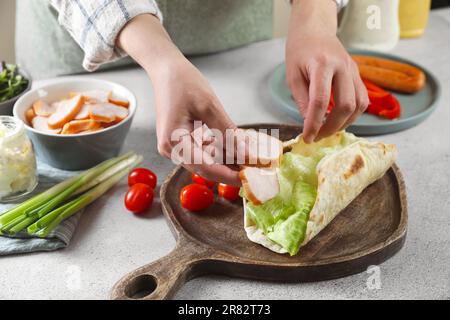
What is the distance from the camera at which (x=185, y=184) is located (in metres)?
1.92

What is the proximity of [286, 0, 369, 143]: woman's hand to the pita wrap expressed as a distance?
0.29 feet

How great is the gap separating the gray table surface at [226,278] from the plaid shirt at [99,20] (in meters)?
0.43

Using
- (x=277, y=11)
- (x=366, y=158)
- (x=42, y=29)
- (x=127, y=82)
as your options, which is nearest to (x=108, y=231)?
(x=366, y=158)

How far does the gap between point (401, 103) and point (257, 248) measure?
42.8 inches

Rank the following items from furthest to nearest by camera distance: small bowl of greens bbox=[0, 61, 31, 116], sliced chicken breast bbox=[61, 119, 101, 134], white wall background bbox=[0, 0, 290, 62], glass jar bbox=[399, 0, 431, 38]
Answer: white wall background bbox=[0, 0, 290, 62] → glass jar bbox=[399, 0, 431, 38] → small bowl of greens bbox=[0, 61, 31, 116] → sliced chicken breast bbox=[61, 119, 101, 134]

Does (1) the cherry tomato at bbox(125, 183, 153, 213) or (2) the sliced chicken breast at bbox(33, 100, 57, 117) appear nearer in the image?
(1) the cherry tomato at bbox(125, 183, 153, 213)

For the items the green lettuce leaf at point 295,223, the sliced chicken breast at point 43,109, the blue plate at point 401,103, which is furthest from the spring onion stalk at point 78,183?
the blue plate at point 401,103

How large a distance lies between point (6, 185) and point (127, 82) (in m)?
0.89

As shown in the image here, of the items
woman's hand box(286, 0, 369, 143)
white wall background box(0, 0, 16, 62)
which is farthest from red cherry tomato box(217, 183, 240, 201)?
white wall background box(0, 0, 16, 62)

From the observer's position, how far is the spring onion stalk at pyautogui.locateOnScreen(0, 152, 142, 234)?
169 cm

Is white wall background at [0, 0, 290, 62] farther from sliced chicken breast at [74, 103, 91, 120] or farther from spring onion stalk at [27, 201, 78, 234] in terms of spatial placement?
spring onion stalk at [27, 201, 78, 234]

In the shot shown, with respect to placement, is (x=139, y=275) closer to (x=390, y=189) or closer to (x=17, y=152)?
(x=17, y=152)

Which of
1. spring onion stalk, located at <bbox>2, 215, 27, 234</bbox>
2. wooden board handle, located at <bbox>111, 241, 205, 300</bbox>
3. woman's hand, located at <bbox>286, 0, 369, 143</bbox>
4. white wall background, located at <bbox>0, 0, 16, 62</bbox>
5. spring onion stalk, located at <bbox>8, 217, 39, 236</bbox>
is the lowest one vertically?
white wall background, located at <bbox>0, 0, 16, 62</bbox>

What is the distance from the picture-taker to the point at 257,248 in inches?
64.9
